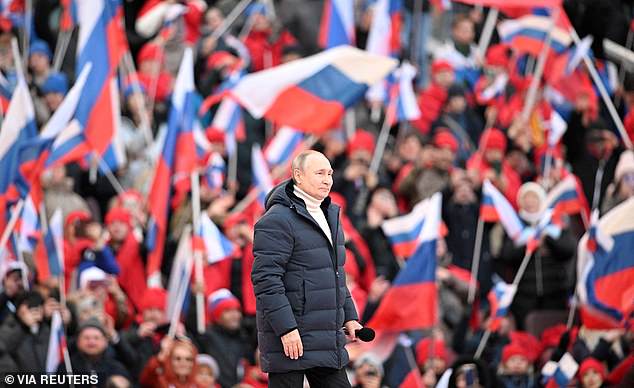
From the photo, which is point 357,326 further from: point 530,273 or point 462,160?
point 462,160

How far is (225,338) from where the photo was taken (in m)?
12.6

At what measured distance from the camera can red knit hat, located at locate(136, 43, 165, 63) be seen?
53.3 ft

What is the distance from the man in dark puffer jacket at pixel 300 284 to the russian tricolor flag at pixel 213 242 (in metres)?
4.56

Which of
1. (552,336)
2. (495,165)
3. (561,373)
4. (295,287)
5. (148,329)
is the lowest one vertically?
(552,336)

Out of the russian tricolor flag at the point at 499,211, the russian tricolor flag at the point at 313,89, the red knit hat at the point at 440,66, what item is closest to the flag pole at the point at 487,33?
the red knit hat at the point at 440,66

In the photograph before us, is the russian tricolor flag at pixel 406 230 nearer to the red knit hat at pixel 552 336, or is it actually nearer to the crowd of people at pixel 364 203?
the crowd of people at pixel 364 203

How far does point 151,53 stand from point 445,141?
3.21m

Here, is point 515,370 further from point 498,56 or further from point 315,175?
point 498,56

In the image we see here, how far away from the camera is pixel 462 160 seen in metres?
15.8

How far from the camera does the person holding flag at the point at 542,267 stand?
44.9ft

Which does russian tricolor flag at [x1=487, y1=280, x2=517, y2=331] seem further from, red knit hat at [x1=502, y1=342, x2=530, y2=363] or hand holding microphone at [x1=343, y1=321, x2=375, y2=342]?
hand holding microphone at [x1=343, y1=321, x2=375, y2=342]

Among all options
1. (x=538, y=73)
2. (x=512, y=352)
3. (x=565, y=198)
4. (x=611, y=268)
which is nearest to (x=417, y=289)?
(x=512, y=352)

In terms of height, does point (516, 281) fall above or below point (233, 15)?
below

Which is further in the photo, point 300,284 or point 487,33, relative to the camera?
point 487,33
